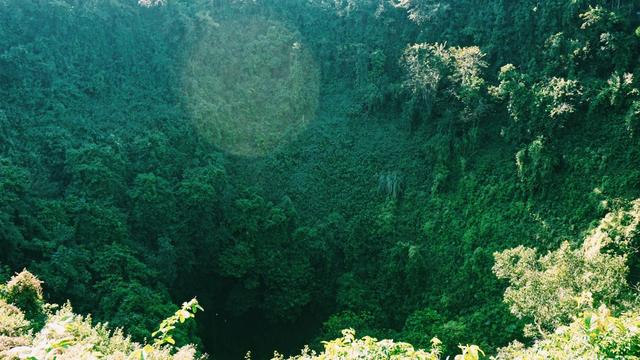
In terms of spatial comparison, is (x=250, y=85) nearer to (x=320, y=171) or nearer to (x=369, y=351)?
(x=320, y=171)

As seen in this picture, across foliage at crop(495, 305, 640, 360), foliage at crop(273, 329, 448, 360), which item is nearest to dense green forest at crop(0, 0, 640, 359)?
foliage at crop(273, 329, 448, 360)

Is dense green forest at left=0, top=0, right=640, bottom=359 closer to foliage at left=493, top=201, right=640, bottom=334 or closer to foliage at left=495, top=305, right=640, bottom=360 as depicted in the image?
foliage at left=493, top=201, right=640, bottom=334

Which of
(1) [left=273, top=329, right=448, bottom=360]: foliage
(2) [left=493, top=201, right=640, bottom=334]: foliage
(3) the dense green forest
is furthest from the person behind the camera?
(3) the dense green forest

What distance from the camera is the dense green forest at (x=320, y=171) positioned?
20.4 metres

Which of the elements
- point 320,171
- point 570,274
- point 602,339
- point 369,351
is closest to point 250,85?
point 320,171

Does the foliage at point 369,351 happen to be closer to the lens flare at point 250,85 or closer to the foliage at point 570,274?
the foliage at point 570,274

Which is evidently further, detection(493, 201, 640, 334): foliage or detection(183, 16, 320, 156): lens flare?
detection(183, 16, 320, 156): lens flare

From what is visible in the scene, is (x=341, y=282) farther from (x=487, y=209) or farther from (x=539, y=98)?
(x=539, y=98)

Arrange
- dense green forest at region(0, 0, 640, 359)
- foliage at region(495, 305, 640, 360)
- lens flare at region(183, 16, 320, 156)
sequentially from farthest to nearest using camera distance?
lens flare at region(183, 16, 320, 156) → dense green forest at region(0, 0, 640, 359) → foliage at region(495, 305, 640, 360)

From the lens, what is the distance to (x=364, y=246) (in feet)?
92.7

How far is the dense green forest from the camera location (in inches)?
802

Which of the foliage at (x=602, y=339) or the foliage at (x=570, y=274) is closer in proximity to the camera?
the foliage at (x=602, y=339)

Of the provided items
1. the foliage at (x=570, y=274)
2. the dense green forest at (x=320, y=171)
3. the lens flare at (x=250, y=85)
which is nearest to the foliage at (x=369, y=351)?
the dense green forest at (x=320, y=171)

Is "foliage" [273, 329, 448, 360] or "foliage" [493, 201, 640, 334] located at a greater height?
"foliage" [273, 329, 448, 360]
